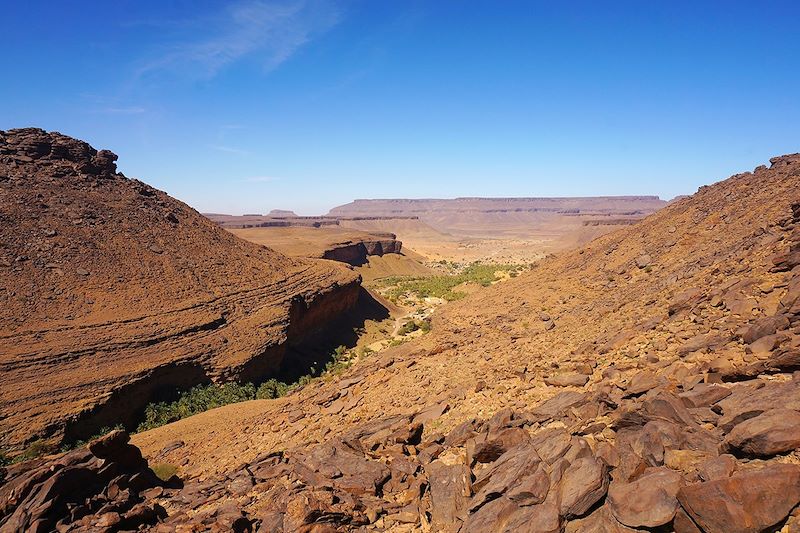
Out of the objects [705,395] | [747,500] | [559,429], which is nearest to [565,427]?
[559,429]

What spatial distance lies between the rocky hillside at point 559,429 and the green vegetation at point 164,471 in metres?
0.33

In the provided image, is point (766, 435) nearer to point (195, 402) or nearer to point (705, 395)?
point (705, 395)

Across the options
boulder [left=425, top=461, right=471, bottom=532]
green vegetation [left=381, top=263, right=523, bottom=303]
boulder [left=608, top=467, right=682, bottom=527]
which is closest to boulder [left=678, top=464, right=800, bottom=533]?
boulder [left=608, top=467, right=682, bottom=527]

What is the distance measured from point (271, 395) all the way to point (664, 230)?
23.1 m

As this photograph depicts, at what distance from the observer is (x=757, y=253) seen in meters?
13.4

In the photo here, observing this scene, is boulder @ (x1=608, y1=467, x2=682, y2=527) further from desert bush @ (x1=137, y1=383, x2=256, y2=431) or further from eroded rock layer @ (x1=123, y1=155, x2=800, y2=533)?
desert bush @ (x1=137, y1=383, x2=256, y2=431)

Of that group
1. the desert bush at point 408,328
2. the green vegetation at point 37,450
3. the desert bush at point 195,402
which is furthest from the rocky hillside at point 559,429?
the desert bush at point 408,328

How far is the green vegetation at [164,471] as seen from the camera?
12750 mm

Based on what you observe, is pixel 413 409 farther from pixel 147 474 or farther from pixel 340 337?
pixel 340 337

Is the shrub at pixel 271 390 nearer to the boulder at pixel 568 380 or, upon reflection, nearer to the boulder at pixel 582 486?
the boulder at pixel 568 380

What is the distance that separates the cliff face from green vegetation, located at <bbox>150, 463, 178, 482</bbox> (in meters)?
5.09

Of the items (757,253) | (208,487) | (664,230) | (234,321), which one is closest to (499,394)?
(208,487)

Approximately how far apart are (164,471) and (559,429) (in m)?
11.3

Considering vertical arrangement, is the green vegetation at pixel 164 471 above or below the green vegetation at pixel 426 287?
above
